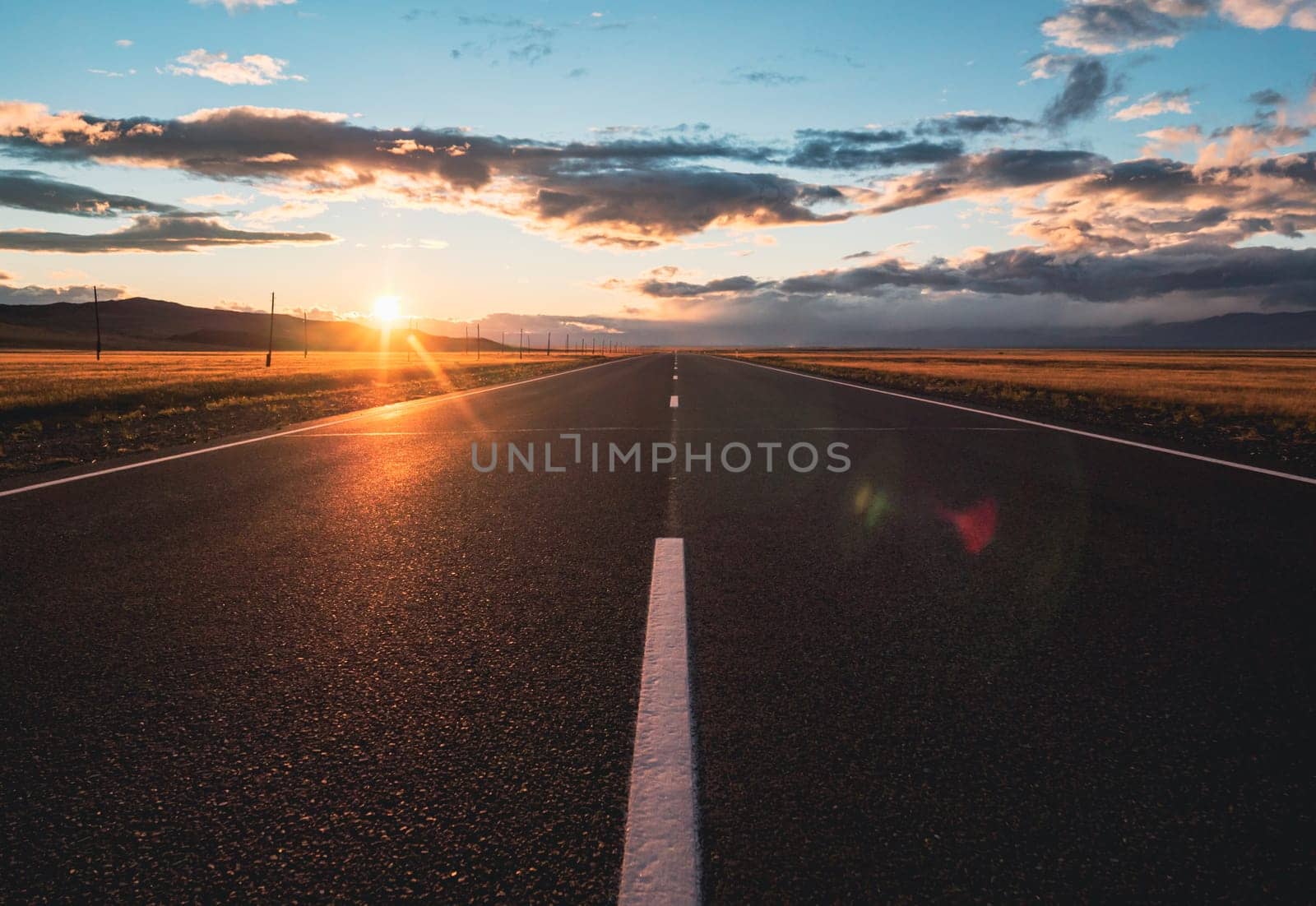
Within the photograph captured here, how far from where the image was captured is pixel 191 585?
4.04m

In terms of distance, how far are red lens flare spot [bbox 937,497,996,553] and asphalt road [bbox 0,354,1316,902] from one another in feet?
0.14

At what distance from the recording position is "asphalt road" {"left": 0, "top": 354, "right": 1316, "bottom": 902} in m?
1.84

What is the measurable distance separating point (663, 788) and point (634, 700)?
547 millimetres

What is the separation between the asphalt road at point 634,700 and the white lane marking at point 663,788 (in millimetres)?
43

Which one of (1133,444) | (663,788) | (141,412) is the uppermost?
(1133,444)

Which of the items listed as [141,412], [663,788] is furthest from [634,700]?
[141,412]

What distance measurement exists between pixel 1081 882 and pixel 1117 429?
11.9m

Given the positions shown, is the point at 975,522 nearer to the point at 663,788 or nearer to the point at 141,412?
the point at 663,788

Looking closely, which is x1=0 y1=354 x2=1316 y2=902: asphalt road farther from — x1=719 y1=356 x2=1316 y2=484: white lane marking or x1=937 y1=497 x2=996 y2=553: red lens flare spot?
x1=719 y1=356 x2=1316 y2=484: white lane marking

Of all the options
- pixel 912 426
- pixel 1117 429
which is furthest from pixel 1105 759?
pixel 1117 429

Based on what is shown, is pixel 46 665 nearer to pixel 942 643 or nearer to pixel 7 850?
pixel 7 850

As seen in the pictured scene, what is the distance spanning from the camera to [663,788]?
2.11m

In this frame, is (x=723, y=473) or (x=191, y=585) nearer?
(x=191, y=585)

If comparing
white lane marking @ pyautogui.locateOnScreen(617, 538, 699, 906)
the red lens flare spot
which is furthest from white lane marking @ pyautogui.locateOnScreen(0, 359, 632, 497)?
the red lens flare spot
